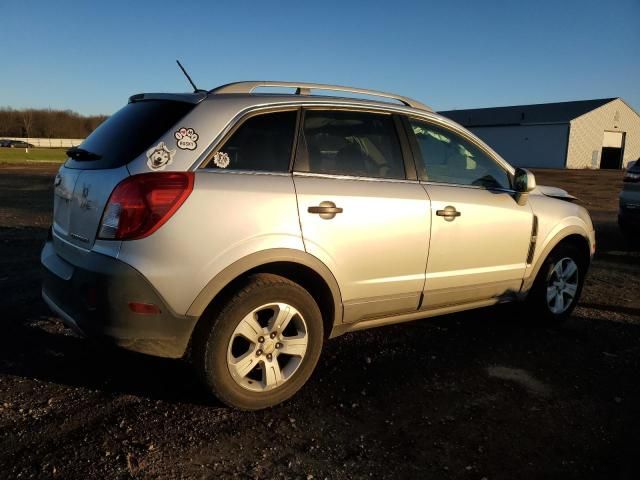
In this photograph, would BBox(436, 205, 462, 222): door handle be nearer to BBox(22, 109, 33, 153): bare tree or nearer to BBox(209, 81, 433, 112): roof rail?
BBox(209, 81, 433, 112): roof rail

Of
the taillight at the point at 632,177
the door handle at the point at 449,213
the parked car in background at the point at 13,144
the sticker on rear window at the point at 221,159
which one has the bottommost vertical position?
the door handle at the point at 449,213

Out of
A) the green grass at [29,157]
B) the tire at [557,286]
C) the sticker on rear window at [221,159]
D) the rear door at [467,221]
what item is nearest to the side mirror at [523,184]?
the rear door at [467,221]

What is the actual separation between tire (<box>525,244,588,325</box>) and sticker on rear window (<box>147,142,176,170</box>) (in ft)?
11.0

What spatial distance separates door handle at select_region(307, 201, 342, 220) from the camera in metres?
3.16

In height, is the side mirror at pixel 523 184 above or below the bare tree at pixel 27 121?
below

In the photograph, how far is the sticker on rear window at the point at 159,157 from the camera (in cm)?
281

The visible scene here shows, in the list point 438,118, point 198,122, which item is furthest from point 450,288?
point 198,122

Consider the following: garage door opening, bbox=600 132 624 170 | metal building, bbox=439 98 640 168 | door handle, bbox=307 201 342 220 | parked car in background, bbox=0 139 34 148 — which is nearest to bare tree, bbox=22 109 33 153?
parked car in background, bbox=0 139 34 148

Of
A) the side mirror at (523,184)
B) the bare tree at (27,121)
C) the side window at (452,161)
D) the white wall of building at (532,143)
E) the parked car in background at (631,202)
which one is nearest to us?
the side window at (452,161)

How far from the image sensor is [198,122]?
9.75ft

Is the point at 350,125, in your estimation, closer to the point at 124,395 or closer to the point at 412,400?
the point at 412,400

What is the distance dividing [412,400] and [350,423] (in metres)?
0.51

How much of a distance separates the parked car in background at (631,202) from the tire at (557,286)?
13.9ft

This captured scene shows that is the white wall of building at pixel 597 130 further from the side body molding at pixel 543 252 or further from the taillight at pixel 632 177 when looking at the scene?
Result: the side body molding at pixel 543 252
